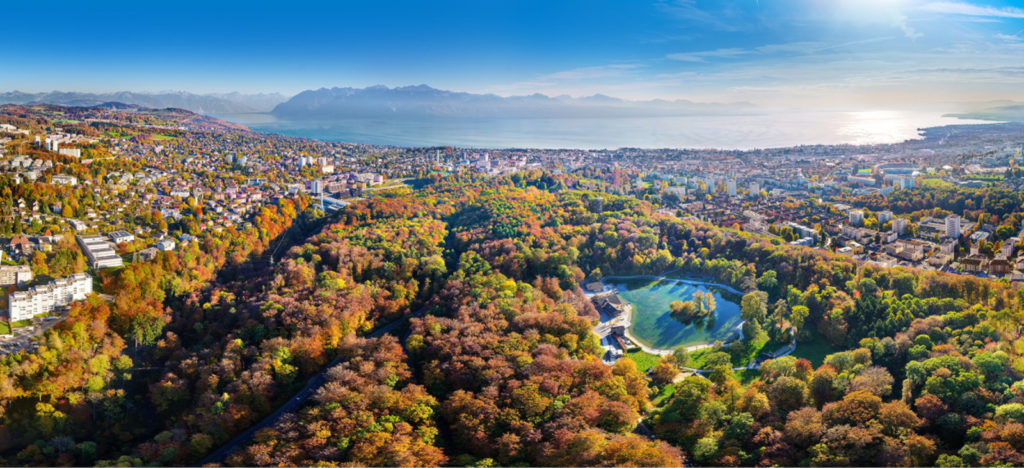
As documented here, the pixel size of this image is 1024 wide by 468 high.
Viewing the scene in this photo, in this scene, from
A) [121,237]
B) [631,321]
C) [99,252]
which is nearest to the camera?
[631,321]

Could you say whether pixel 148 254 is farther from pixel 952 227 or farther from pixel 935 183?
pixel 935 183

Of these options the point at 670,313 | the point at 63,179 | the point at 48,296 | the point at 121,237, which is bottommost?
the point at 670,313

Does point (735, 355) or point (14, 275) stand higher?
point (14, 275)

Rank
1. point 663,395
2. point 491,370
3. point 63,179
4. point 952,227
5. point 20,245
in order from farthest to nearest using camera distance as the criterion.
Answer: point 63,179 < point 952,227 < point 20,245 < point 663,395 < point 491,370

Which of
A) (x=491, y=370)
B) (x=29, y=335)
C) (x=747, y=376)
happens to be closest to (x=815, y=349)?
(x=747, y=376)

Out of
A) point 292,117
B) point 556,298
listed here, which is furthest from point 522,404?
point 292,117

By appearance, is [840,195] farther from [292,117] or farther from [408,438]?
[292,117]

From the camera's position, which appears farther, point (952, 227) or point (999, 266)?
point (952, 227)

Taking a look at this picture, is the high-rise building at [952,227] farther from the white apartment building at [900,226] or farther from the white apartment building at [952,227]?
the white apartment building at [900,226]
